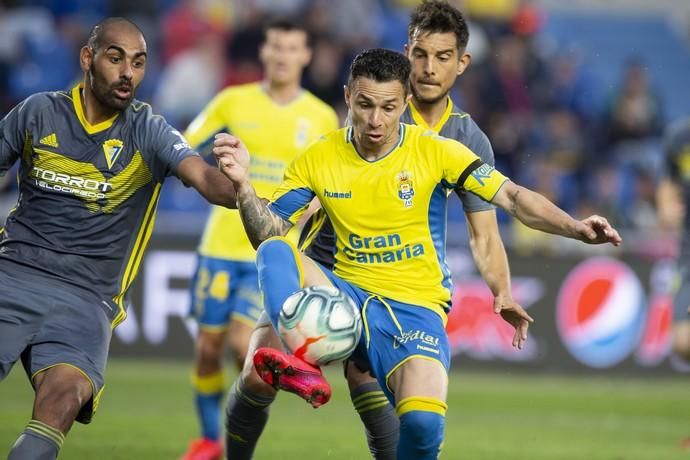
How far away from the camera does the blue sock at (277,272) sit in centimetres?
546

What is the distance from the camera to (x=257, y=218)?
558 centimetres

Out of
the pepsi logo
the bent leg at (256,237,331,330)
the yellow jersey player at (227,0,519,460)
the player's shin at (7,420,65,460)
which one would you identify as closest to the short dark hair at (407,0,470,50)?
the yellow jersey player at (227,0,519,460)

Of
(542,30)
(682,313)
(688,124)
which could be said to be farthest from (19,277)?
(542,30)

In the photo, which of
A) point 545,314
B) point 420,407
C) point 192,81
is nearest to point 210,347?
point 420,407

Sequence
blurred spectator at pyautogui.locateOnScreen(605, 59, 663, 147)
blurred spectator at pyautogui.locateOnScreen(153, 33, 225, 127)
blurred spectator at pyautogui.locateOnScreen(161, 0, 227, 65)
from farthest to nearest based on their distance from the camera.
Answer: blurred spectator at pyautogui.locateOnScreen(605, 59, 663, 147) < blurred spectator at pyautogui.locateOnScreen(161, 0, 227, 65) < blurred spectator at pyautogui.locateOnScreen(153, 33, 225, 127)

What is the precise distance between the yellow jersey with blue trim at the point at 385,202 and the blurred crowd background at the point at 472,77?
8.70 m

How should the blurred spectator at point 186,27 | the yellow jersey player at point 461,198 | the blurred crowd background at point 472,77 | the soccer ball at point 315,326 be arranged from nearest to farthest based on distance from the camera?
the soccer ball at point 315,326, the yellow jersey player at point 461,198, the blurred crowd background at point 472,77, the blurred spectator at point 186,27

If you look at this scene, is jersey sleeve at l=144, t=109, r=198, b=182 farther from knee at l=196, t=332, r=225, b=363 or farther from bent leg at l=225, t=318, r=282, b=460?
knee at l=196, t=332, r=225, b=363

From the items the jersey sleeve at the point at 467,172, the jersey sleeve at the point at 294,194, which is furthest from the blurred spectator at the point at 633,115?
the jersey sleeve at the point at 294,194

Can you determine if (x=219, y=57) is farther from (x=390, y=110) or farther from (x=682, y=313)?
(x=390, y=110)

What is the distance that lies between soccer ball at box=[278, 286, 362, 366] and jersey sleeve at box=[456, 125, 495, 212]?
112 centimetres

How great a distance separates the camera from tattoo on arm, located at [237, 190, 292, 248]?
5516mm

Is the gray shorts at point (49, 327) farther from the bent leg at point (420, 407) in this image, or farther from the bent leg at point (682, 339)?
the bent leg at point (682, 339)

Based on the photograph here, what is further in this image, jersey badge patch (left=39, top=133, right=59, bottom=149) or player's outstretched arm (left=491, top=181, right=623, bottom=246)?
jersey badge patch (left=39, top=133, right=59, bottom=149)
